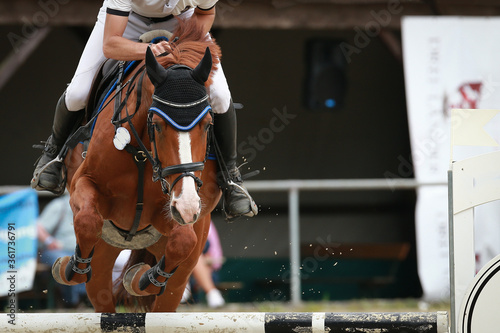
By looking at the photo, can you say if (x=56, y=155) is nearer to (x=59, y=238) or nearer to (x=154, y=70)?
(x=154, y=70)

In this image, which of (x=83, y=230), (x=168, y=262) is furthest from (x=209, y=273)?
(x=83, y=230)

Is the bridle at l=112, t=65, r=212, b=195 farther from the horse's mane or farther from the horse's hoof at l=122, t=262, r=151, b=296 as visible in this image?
the horse's hoof at l=122, t=262, r=151, b=296

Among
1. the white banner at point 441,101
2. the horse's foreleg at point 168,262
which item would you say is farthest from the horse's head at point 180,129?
the white banner at point 441,101

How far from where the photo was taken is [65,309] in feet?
22.6

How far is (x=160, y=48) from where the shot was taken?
341 centimetres

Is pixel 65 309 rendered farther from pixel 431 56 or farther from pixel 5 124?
pixel 431 56

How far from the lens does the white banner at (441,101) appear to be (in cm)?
709

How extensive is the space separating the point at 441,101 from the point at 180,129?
485 cm

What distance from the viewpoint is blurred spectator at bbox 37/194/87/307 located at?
A: 270 inches

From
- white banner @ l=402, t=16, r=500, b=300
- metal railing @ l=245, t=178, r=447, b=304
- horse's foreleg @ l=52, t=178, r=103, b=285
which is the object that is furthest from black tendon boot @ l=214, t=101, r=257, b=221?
white banner @ l=402, t=16, r=500, b=300

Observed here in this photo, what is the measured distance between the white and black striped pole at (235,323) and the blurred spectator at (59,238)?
377 cm

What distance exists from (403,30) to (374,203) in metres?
2.69

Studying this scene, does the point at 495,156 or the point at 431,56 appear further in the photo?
the point at 431,56

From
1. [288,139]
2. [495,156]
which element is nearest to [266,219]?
[288,139]
